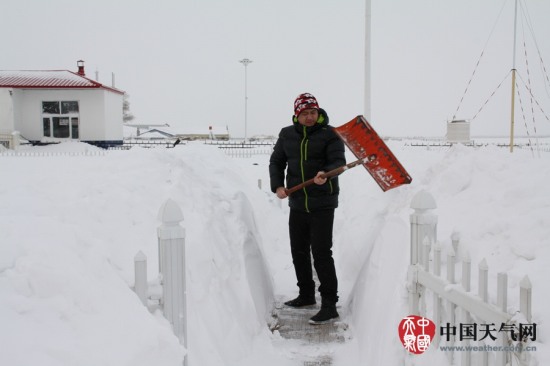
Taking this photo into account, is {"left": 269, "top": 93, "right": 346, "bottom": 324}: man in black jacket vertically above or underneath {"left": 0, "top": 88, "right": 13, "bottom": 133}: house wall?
underneath

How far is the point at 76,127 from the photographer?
2264 centimetres

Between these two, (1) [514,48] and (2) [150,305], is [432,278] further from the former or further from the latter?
(1) [514,48]

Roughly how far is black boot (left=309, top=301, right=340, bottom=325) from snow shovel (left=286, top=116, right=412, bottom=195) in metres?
1.13

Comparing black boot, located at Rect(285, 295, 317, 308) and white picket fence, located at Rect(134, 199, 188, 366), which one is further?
black boot, located at Rect(285, 295, 317, 308)

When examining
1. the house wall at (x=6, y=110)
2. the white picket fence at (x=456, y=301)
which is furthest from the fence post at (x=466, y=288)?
the house wall at (x=6, y=110)

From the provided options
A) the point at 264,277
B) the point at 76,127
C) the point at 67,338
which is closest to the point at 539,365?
the point at 67,338

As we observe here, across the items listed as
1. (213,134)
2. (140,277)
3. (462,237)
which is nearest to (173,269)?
(140,277)

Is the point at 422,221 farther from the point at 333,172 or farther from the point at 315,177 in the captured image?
the point at 315,177

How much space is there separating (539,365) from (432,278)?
3.34ft

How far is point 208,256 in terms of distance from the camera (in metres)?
3.80

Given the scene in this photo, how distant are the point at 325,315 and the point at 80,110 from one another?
21.2 meters

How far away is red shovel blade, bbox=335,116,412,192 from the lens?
4344 millimetres

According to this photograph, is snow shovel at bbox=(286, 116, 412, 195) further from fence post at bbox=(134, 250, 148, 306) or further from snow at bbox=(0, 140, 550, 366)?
fence post at bbox=(134, 250, 148, 306)

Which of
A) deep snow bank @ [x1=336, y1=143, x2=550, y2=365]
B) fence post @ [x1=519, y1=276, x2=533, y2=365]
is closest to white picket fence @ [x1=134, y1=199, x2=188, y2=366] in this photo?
deep snow bank @ [x1=336, y1=143, x2=550, y2=365]
